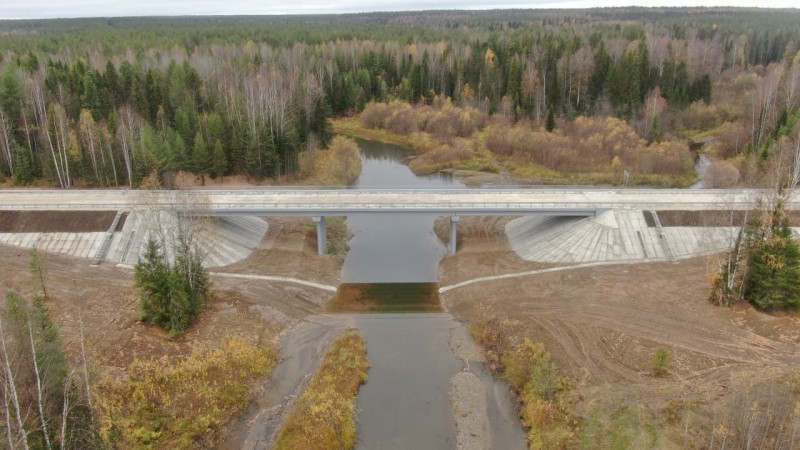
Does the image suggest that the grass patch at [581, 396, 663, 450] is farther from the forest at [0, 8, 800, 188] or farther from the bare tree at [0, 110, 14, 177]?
the bare tree at [0, 110, 14, 177]

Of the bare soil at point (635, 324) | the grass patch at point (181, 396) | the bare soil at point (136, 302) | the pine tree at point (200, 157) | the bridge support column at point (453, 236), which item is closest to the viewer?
the grass patch at point (181, 396)

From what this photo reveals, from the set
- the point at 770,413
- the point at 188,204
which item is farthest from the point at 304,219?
the point at 770,413

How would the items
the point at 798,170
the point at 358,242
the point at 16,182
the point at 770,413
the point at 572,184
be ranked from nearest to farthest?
the point at 770,413
the point at 798,170
the point at 358,242
the point at 16,182
the point at 572,184

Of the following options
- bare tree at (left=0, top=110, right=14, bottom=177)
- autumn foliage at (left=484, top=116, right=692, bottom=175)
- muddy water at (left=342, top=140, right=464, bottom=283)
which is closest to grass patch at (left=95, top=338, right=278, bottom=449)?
muddy water at (left=342, top=140, right=464, bottom=283)

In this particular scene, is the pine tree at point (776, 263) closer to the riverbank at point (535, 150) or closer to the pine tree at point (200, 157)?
the riverbank at point (535, 150)

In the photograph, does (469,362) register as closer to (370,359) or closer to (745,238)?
(370,359)

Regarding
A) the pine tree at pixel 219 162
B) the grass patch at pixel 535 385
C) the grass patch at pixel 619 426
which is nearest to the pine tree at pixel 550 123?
the pine tree at pixel 219 162
